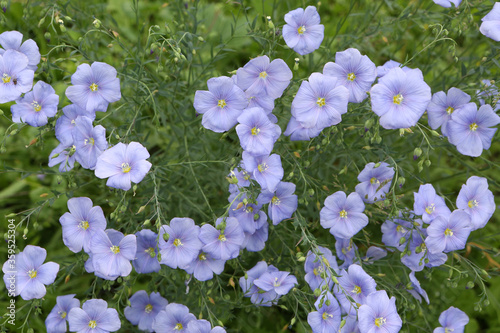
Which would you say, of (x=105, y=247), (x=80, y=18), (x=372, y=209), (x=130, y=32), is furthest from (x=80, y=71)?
(x=130, y=32)

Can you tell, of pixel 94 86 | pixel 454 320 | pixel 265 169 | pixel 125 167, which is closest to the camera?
pixel 125 167

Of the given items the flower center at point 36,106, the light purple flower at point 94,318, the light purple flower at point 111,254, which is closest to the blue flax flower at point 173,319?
the light purple flower at point 94,318

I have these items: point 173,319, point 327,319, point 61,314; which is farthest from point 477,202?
point 61,314

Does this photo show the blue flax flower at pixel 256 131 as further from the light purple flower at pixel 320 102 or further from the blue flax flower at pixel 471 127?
the blue flax flower at pixel 471 127

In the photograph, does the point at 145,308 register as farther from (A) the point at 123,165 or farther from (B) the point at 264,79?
(B) the point at 264,79

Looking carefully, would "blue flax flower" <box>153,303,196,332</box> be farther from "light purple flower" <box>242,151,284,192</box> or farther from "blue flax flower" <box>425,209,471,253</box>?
"blue flax flower" <box>425,209,471,253</box>

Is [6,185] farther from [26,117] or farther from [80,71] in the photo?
[80,71]

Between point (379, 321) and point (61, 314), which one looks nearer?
point (379, 321)
